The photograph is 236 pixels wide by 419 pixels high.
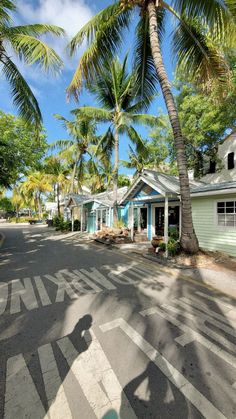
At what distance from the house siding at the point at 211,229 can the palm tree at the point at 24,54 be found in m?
8.53

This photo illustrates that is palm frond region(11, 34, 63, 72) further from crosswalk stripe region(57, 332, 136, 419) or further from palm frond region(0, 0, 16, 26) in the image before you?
crosswalk stripe region(57, 332, 136, 419)

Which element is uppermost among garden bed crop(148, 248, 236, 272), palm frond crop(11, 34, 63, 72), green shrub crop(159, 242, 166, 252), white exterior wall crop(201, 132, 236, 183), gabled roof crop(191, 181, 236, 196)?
palm frond crop(11, 34, 63, 72)

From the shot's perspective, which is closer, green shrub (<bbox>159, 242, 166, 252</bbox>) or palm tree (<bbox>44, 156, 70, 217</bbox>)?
green shrub (<bbox>159, 242, 166, 252</bbox>)

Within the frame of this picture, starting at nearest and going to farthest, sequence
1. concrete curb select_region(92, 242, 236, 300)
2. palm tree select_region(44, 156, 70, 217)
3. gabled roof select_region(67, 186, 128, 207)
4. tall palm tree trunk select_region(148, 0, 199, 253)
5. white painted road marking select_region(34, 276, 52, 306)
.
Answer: white painted road marking select_region(34, 276, 52, 306)
concrete curb select_region(92, 242, 236, 300)
tall palm tree trunk select_region(148, 0, 199, 253)
gabled roof select_region(67, 186, 128, 207)
palm tree select_region(44, 156, 70, 217)

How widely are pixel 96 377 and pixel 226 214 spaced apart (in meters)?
8.65

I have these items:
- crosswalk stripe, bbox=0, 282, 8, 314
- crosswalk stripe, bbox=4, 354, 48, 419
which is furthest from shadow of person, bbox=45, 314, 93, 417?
crosswalk stripe, bbox=0, 282, 8, 314

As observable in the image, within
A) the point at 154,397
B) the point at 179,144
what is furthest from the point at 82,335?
the point at 179,144

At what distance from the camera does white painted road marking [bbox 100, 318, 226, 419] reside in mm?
2092

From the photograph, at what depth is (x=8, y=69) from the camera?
8359mm

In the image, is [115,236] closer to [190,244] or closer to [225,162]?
[190,244]

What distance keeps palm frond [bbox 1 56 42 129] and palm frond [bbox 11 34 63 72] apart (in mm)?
774

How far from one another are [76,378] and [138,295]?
2.67 m

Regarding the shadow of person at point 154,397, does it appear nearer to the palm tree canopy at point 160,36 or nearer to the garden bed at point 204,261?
the garden bed at point 204,261

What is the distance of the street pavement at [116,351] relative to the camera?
2160 millimetres
